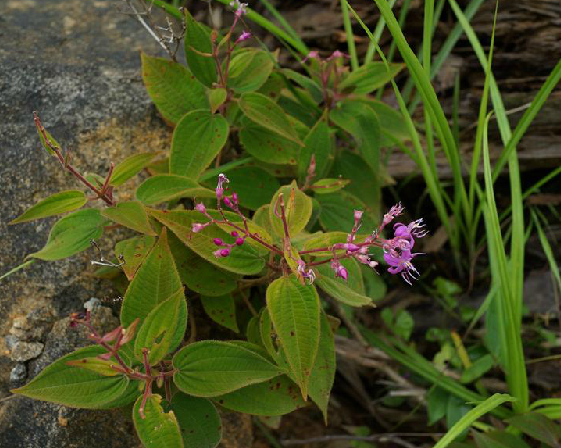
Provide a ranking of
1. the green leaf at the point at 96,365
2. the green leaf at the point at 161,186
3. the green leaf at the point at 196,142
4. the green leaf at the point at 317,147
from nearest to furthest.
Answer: the green leaf at the point at 96,365, the green leaf at the point at 161,186, the green leaf at the point at 196,142, the green leaf at the point at 317,147

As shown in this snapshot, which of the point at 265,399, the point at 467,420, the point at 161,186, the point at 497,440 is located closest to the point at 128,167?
the point at 161,186

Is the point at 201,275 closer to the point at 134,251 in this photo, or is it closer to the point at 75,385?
the point at 134,251

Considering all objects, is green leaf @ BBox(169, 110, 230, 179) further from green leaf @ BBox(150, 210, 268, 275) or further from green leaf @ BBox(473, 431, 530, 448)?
green leaf @ BBox(473, 431, 530, 448)

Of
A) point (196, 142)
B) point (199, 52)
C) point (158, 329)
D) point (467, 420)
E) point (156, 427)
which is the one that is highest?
point (199, 52)

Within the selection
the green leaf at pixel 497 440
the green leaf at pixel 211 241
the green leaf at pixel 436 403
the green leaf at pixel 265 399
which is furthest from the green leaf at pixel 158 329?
the green leaf at pixel 436 403

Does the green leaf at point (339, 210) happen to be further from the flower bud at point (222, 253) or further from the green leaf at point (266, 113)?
the flower bud at point (222, 253)

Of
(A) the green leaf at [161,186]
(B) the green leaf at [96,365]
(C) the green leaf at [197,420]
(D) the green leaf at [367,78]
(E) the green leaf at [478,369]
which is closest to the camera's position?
(B) the green leaf at [96,365]
